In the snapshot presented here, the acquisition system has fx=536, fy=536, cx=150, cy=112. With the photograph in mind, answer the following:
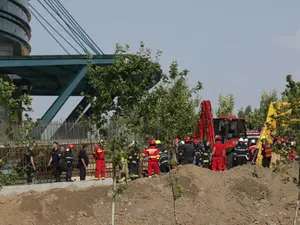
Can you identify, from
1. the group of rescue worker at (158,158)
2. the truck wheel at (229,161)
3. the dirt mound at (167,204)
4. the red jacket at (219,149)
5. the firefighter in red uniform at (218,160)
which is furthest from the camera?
the truck wheel at (229,161)

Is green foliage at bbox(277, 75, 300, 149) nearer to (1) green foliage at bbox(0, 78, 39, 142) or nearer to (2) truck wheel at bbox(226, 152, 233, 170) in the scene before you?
(1) green foliage at bbox(0, 78, 39, 142)

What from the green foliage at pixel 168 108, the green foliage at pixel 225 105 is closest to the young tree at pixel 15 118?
the green foliage at pixel 168 108

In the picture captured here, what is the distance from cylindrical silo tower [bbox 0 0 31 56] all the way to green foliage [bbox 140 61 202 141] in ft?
83.7

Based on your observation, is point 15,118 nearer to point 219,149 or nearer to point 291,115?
point 291,115

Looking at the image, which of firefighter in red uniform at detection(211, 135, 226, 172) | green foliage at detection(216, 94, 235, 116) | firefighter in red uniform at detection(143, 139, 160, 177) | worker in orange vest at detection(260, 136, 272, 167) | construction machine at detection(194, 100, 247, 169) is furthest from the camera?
green foliage at detection(216, 94, 235, 116)

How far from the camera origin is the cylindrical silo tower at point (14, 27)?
1385 inches

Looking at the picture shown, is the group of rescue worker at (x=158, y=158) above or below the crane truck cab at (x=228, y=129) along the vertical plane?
below

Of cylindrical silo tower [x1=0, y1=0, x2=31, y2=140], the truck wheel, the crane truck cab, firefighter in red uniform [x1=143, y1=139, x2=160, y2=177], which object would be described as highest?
cylindrical silo tower [x1=0, y1=0, x2=31, y2=140]

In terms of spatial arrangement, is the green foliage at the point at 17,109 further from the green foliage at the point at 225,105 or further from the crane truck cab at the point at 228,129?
the green foliage at the point at 225,105

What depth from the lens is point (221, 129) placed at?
24344 millimetres

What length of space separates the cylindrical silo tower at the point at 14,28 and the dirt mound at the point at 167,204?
17984 millimetres

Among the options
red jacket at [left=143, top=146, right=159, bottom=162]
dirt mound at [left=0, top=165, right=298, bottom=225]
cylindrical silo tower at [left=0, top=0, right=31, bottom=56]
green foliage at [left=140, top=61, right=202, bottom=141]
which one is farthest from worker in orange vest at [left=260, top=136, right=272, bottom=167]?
cylindrical silo tower at [left=0, top=0, right=31, bottom=56]

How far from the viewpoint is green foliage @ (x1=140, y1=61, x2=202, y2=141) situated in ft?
34.2

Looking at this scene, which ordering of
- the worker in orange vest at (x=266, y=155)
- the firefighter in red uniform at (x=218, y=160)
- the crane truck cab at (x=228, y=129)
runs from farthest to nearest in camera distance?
1. the crane truck cab at (x=228, y=129)
2. the worker in orange vest at (x=266, y=155)
3. the firefighter in red uniform at (x=218, y=160)
